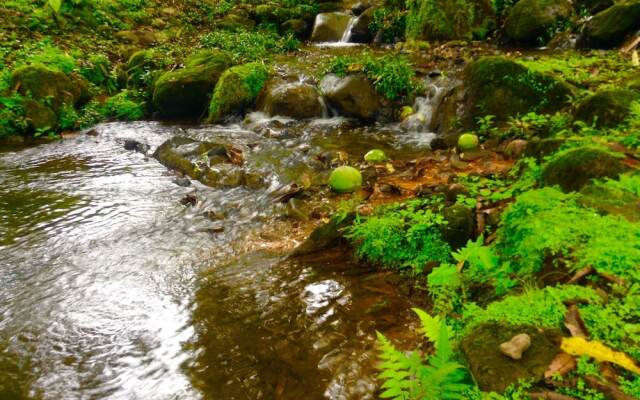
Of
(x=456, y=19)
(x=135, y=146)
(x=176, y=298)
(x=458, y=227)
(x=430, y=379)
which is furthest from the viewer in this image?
(x=456, y=19)

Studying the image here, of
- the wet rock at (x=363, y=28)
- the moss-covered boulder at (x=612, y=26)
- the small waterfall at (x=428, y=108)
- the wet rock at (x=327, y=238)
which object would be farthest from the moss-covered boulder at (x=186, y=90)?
the moss-covered boulder at (x=612, y=26)

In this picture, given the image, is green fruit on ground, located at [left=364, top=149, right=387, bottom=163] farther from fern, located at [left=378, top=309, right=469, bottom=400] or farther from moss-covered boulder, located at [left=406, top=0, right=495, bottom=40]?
moss-covered boulder, located at [left=406, top=0, right=495, bottom=40]

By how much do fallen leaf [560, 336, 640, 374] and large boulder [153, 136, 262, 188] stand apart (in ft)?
17.2

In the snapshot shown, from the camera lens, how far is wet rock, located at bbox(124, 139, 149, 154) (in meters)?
8.62

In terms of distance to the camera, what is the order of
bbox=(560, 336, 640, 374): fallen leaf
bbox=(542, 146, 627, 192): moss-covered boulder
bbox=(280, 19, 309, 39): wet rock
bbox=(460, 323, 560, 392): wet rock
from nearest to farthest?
bbox=(560, 336, 640, 374): fallen leaf
bbox=(460, 323, 560, 392): wet rock
bbox=(542, 146, 627, 192): moss-covered boulder
bbox=(280, 19, 309, 39): wet rock

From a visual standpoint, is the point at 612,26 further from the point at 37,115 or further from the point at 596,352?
the point at 37,115

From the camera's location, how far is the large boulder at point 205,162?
673 centimetres

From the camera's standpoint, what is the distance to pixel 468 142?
634 cm

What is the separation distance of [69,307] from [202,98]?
25.7 ft

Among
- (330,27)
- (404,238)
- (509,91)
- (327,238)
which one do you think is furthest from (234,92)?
(330,27)

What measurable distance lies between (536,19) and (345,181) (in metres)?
8.71

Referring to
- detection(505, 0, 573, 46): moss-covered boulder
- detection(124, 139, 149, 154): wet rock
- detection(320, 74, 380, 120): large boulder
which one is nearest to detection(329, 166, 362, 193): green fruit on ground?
detection(320, 74, 380, 120): large boulder

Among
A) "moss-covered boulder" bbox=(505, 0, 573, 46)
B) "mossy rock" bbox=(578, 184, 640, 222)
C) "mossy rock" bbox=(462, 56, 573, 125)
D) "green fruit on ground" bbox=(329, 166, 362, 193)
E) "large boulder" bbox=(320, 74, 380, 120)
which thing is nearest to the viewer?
"mossy rock" bbox=(578, 184, 640, 222)

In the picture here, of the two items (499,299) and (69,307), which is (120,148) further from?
(499,299)
